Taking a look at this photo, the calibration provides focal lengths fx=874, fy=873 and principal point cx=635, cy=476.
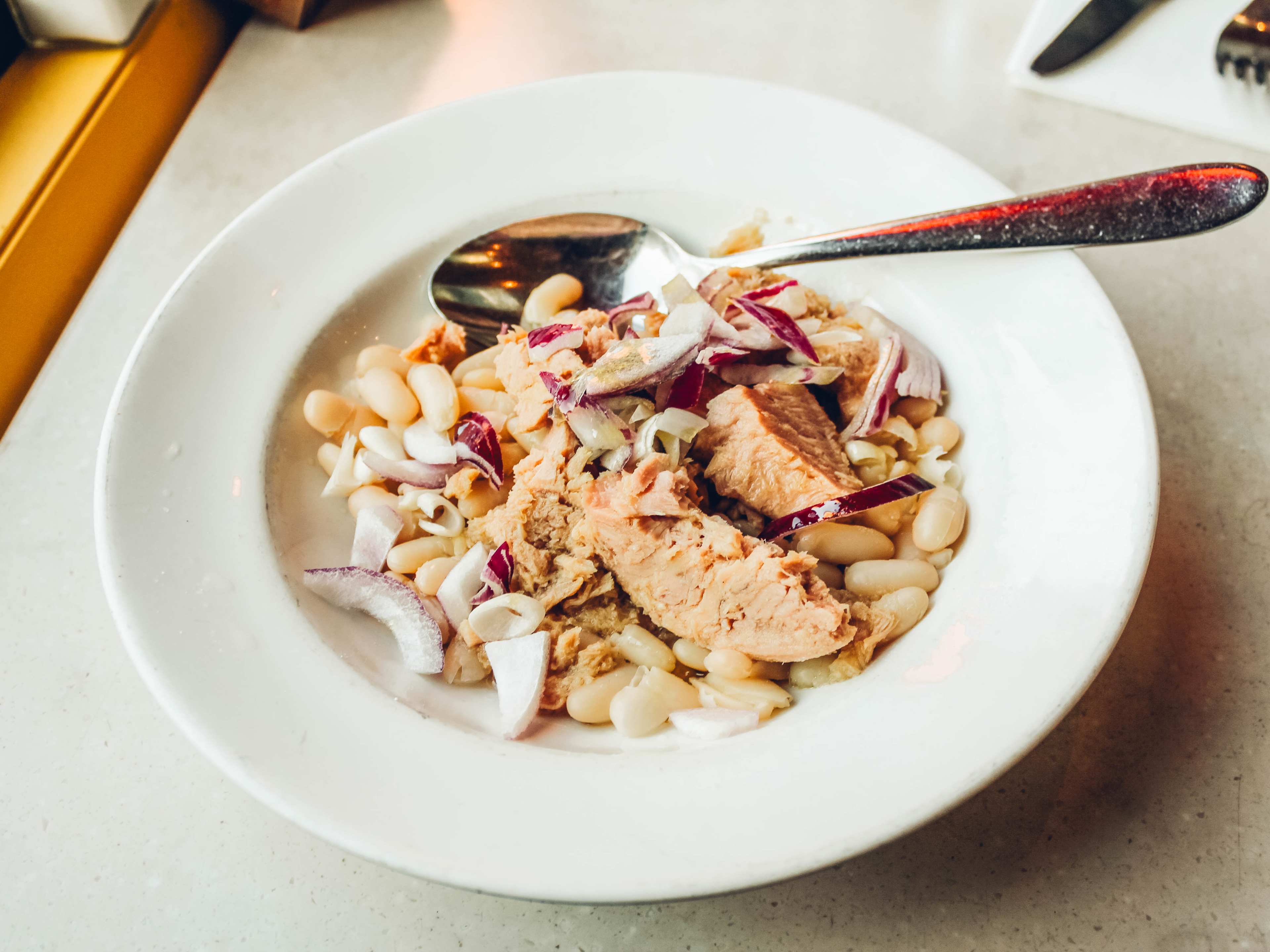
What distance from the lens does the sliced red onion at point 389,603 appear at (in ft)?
3.90

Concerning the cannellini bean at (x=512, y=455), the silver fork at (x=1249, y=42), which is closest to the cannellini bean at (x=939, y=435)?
the cannellini bean at (x=512, y=455)

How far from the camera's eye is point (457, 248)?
1548 millimetres

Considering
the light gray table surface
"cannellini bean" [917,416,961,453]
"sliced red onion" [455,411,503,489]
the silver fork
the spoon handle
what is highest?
the silver fork

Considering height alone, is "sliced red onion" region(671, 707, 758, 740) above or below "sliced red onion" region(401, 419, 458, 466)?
below

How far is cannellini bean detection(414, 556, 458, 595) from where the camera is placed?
1.25m

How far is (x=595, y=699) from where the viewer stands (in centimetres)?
Result: 113

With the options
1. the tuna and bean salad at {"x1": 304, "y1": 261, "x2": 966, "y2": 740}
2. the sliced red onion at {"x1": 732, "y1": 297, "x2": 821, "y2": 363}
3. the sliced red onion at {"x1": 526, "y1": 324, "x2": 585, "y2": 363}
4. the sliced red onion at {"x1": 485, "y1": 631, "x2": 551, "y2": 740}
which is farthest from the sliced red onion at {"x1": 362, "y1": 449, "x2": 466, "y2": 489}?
the sliced red onion at {"x1": 732, "y1": 297, "x2": 821, "y2": 363}

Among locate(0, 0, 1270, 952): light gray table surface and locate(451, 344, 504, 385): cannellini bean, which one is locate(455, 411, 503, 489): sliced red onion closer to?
locate(451, 344, 504, 385): cannellini bean

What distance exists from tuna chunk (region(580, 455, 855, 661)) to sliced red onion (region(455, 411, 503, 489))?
17cm

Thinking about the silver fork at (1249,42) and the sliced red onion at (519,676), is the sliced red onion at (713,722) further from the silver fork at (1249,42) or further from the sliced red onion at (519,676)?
the silver fork at (1249,42)

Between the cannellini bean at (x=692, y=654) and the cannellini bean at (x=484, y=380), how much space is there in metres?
0.54

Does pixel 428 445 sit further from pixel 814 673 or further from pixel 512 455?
pixel 814 673

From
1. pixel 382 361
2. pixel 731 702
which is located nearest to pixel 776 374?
pixel 731 702

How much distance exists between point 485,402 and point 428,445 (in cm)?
12
